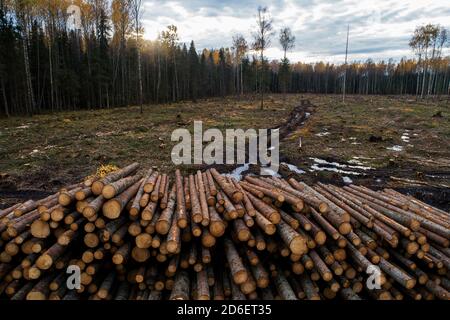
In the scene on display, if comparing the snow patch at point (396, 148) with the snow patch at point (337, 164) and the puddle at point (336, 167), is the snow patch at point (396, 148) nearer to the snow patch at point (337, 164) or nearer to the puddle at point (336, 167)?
the puddle at point (336, 167)

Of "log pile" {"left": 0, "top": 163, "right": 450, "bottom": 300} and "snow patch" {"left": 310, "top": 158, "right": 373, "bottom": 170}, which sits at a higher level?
"log pile" {"left": 0, "top": 163, "right": 450, "bottom": 300}

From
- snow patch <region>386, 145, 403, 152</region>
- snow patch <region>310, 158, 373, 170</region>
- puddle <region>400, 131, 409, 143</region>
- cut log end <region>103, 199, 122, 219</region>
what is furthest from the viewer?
puddle <region>400, 131, 409, 143</region>

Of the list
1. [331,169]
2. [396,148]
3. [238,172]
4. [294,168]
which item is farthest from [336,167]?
[396,148]

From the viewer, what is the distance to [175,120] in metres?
27.4

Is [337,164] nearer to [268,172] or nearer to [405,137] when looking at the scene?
[268,172]

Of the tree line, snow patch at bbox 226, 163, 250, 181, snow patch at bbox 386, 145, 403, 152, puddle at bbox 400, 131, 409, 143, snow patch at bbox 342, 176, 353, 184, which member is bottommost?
snow patch at bbox 342, 176, 353, 184

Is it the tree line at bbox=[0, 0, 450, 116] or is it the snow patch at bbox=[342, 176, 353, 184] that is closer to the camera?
the snow patch at bbox=[342, 176, 353, 184]

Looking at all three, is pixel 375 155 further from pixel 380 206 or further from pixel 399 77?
pixel 399 77

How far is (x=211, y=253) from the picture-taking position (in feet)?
14.9

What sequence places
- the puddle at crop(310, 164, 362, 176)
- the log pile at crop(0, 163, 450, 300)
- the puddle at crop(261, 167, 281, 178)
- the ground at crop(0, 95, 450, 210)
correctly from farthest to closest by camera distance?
the puddle at crop(310, 164, 362, 176) < the puddle at crop(261, 167, 281, 178) < the ground at crop(0, 95, 450, 210) < the log pile at crop(0, 163, 450, 300)

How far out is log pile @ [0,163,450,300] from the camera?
401cm

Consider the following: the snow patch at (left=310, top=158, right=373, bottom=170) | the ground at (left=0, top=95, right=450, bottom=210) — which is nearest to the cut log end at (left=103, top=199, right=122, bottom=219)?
the ground at (left=0, top=95, right=450, bottom=210)

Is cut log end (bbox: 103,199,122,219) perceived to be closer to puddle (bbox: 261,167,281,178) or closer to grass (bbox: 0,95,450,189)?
grass (bbox: 0,95,450,189)

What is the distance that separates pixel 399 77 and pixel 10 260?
112m
